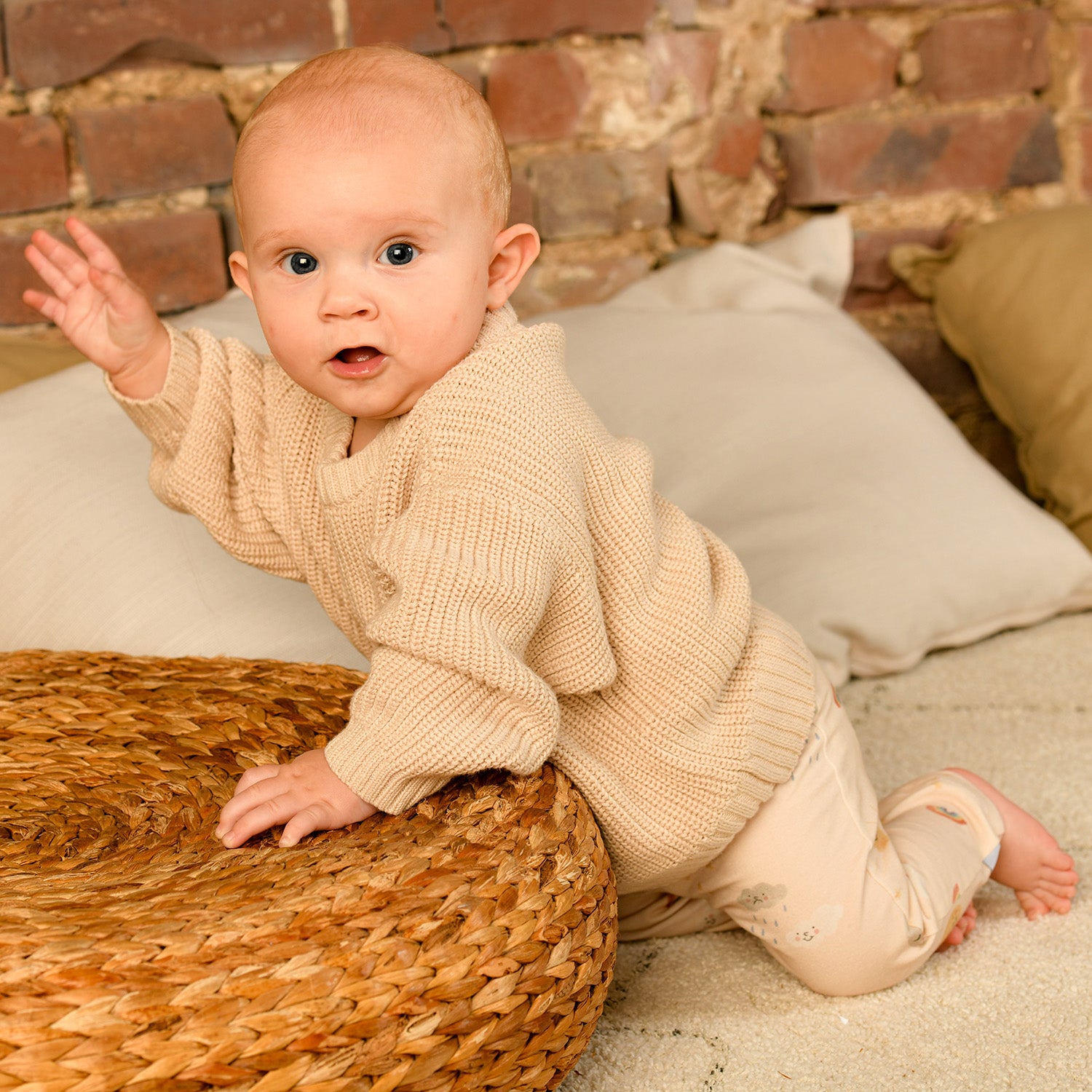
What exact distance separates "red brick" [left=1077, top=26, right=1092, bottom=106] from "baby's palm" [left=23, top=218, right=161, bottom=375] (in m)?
1.38

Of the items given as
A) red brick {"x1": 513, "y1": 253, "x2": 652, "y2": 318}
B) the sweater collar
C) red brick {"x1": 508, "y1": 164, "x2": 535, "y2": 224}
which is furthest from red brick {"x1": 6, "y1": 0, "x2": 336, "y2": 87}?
the sweater collar

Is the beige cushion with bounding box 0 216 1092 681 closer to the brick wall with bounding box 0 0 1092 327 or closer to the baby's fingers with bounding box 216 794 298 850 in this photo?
the brick wall with bounding box 0 0 1092 327

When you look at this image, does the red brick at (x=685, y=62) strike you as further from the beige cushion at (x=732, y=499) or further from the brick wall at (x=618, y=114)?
the beige cushion at (x=732, y=499)

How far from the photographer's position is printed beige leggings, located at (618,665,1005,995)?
82cm

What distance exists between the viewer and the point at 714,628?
81 cm

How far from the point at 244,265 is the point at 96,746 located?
13.2 inches

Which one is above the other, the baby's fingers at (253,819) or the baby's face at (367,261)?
the baby's face at (367,261)

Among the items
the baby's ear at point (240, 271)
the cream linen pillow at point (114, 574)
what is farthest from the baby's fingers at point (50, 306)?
the cream linen pillow at point (114, 574)

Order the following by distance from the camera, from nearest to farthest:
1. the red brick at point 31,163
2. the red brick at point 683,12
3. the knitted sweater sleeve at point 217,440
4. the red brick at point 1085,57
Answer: the knitted sweater sleeve at point 217,440 → the red brick at point 31,163 → the red brick at point 683,12 → the red brick at point 1085,57

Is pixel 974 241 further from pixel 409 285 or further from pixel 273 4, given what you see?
pixel 409 285

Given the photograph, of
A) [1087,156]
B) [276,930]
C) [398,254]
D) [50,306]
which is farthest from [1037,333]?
[276,930]

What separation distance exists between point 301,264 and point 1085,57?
138 centimetres

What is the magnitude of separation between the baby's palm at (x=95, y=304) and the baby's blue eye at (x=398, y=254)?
223mm

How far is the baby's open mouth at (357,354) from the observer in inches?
29.6
